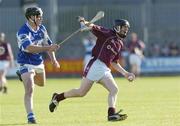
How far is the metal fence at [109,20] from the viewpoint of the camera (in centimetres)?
4519

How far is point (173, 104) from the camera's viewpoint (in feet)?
68.3

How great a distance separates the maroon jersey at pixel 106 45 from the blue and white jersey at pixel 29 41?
110 cm

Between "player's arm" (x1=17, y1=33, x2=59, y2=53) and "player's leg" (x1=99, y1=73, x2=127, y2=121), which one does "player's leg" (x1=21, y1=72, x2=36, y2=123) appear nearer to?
"player's arm" (x1=17, y1=33, x2=59, y2=53)

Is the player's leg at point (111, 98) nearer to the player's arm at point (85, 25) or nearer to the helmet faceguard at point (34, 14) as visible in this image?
the player's arm at point (85, 25)

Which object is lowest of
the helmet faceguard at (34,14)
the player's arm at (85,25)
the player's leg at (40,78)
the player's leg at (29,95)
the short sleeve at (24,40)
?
the player's leg at (29,95)

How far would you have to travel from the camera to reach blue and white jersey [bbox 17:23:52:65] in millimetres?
16016

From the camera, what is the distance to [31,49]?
627 inches

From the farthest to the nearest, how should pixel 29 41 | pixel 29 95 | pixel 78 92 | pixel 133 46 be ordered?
pixel 133 46 < pixel 78 92 < pixel 29 95 < pixel 29 41

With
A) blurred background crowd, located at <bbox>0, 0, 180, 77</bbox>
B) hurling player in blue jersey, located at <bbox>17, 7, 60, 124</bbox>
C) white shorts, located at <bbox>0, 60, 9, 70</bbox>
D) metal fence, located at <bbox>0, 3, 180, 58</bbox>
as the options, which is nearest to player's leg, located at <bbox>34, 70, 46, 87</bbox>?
hurling player in blue jersey, located at <bbox>17, 7, 60, 124</bbox>

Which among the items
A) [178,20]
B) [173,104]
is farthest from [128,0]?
[173,104]

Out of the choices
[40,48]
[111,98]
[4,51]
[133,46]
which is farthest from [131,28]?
[40,48]

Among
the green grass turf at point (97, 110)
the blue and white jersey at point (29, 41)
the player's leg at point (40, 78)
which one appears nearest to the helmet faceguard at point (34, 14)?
the blue and white jersey at point (29, 41)

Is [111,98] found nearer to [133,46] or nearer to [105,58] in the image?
[105,58]

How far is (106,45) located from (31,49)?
5.39 ft
